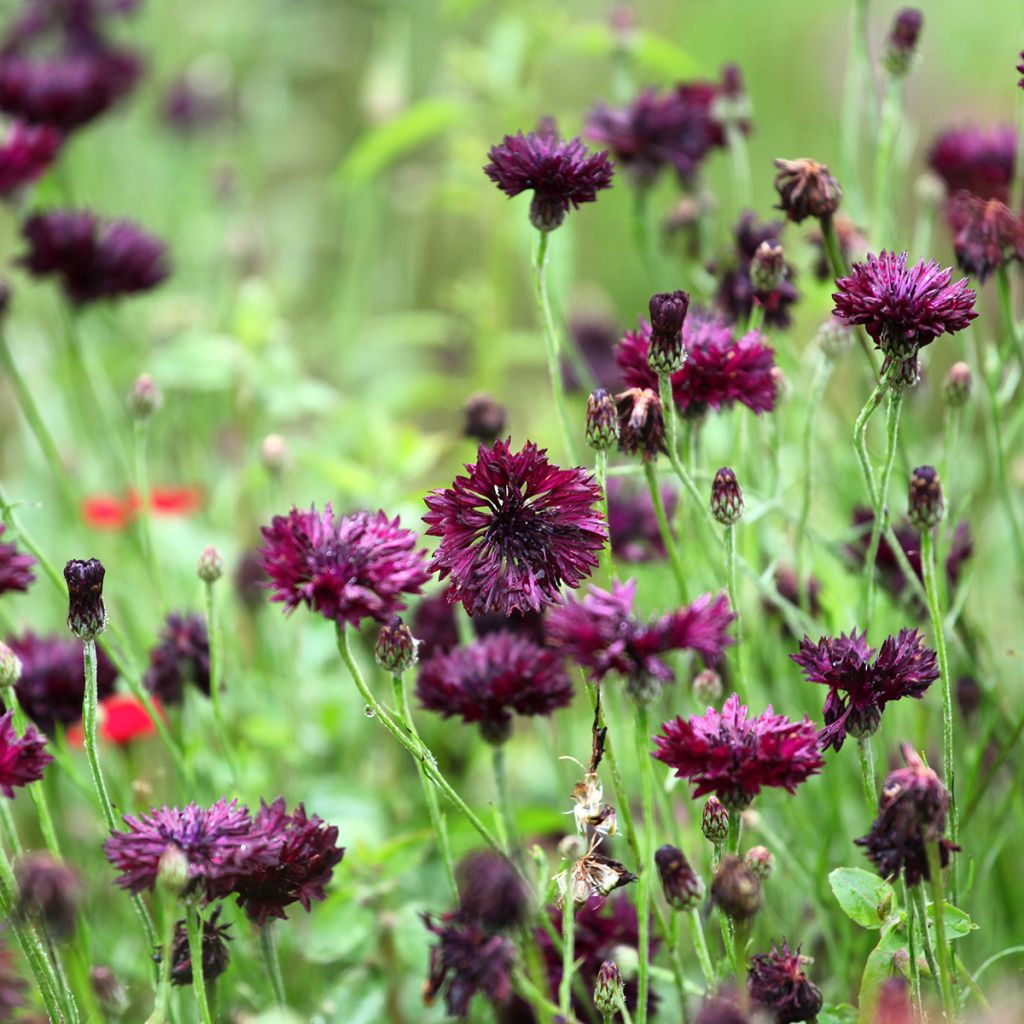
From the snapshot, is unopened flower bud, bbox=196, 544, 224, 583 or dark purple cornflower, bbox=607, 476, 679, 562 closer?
unopened flower bud, bbox=196, 544, 224, 583

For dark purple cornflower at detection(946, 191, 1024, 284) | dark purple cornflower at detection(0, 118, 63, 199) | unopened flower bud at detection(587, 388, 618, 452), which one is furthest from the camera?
dark purple cornflower at detection(0, 118, 63, 199)

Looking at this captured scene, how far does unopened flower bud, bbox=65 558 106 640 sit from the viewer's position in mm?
587

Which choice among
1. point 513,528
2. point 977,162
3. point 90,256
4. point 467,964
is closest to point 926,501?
point 513,528

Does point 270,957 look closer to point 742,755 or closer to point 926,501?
point 742,755

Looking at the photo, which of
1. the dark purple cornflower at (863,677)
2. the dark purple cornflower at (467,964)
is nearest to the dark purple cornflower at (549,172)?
the dark purple cornflower at (863,677)

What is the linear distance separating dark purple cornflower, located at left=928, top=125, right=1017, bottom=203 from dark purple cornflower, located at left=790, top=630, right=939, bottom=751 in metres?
0.46

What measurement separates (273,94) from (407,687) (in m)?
1.15

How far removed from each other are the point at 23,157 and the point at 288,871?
0.67m

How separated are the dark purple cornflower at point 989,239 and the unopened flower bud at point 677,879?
0.39 metres

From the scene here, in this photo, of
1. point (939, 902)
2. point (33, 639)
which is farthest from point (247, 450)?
point (939, 902)

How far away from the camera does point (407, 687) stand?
963 millimetres

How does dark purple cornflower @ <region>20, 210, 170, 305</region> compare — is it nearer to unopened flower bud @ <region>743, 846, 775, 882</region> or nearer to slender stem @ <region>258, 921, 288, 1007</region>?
slender stem @ <region>258, 921, 288, 1007</region>

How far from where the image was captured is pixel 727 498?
0.61 m

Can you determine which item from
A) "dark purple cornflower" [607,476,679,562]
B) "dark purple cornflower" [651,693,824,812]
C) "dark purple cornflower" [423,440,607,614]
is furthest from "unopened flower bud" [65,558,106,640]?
"dark purple cornflower" [607,476,679,562]
